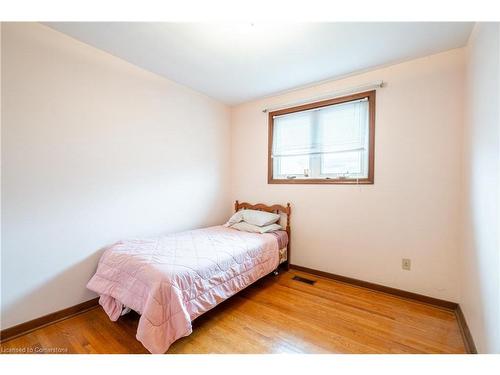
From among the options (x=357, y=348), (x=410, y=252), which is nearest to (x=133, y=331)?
(x=357, y=348)

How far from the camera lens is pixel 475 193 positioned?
5.06 ft

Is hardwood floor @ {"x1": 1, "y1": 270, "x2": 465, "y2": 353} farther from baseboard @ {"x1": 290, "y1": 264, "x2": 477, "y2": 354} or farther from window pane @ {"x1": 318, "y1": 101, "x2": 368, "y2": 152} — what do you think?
window pane @ {"x1": 318, "y1": 101, "x2": 368, "y2": 152}

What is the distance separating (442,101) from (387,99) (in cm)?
45

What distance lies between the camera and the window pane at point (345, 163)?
8.10 ft

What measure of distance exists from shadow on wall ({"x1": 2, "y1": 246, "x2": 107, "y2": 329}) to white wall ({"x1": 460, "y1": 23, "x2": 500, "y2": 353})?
2.81 m

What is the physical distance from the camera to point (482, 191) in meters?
1.39

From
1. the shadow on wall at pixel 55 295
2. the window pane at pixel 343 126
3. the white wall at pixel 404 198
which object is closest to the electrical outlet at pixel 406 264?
the white wall at pixel 404 198

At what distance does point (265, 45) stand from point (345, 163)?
1.52 m

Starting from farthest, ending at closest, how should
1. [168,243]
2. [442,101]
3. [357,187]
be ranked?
[357,187] → [168,243] → [442,101]

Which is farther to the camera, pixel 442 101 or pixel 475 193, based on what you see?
pixel 442 101

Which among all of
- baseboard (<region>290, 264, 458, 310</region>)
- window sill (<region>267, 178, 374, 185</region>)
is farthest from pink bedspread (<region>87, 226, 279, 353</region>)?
window sill (<region>267, 178, 374, 185</region>)
